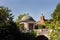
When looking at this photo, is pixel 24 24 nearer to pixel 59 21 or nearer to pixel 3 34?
pixel 59 21

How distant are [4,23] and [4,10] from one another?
191 centimetres

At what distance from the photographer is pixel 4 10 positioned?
28328 mm

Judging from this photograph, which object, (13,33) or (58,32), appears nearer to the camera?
(13,33)

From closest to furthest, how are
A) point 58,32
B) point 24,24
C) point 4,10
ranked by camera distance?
point 4,10 → point 58,32 → point 24,24

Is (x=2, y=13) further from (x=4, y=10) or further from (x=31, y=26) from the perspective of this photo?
(x=31, y=26)

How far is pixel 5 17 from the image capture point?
2789cm

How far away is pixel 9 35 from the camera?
27125 mm

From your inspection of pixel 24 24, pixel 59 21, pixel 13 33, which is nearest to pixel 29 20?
pixel 24 24

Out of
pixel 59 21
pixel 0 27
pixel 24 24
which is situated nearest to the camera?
pixel 0 27

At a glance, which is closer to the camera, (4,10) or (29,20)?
(4,10)

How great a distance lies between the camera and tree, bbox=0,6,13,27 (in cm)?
2691

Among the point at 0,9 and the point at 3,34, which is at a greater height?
the point at 0,9

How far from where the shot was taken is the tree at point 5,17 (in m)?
26.9

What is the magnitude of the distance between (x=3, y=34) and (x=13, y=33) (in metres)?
2.19
